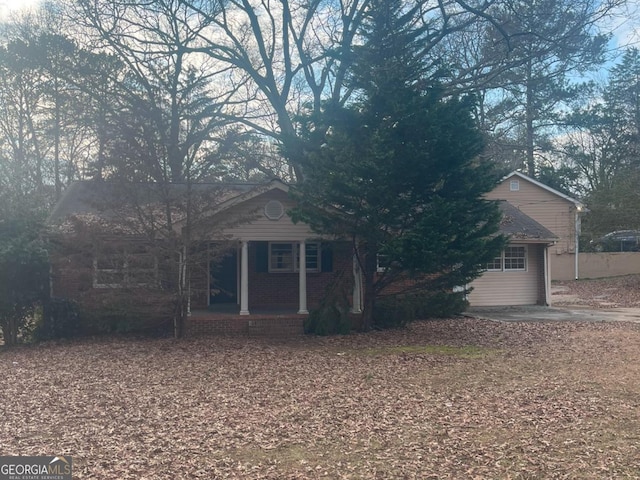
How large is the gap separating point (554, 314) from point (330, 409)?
1273 cm

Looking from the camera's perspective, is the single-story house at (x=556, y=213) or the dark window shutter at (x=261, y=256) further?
the single-story house at (x=556, y=213)

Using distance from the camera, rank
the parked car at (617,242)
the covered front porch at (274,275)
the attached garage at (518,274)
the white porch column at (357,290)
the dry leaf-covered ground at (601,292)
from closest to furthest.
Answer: the white porch column at (357,290) < the covered front porch at (274,275) < the attached garage at (518,274) < the dry leaf-covered ground at (601,292) < the parked car at (617,242)

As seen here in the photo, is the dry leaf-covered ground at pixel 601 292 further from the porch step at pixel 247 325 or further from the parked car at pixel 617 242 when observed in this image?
the porch step at pixel 247 325

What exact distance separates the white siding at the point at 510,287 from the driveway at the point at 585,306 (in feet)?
1.52

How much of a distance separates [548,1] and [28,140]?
23913mm

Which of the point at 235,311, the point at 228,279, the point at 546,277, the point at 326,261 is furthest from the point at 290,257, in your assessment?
the point at 546,277

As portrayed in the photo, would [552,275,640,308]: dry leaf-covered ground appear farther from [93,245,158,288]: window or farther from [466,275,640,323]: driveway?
[93,245,158,288]: window

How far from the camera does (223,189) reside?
1255 centimetres

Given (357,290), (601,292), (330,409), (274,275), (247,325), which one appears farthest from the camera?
(601,292)

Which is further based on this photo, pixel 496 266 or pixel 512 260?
pixel 512 260

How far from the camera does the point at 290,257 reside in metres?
16.9

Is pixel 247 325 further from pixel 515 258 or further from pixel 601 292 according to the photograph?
pixel 601 292

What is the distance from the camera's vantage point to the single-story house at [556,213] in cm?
3209

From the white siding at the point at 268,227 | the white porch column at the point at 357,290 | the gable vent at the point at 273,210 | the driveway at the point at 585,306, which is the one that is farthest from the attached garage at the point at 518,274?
the gable vent at the point at 273,210
